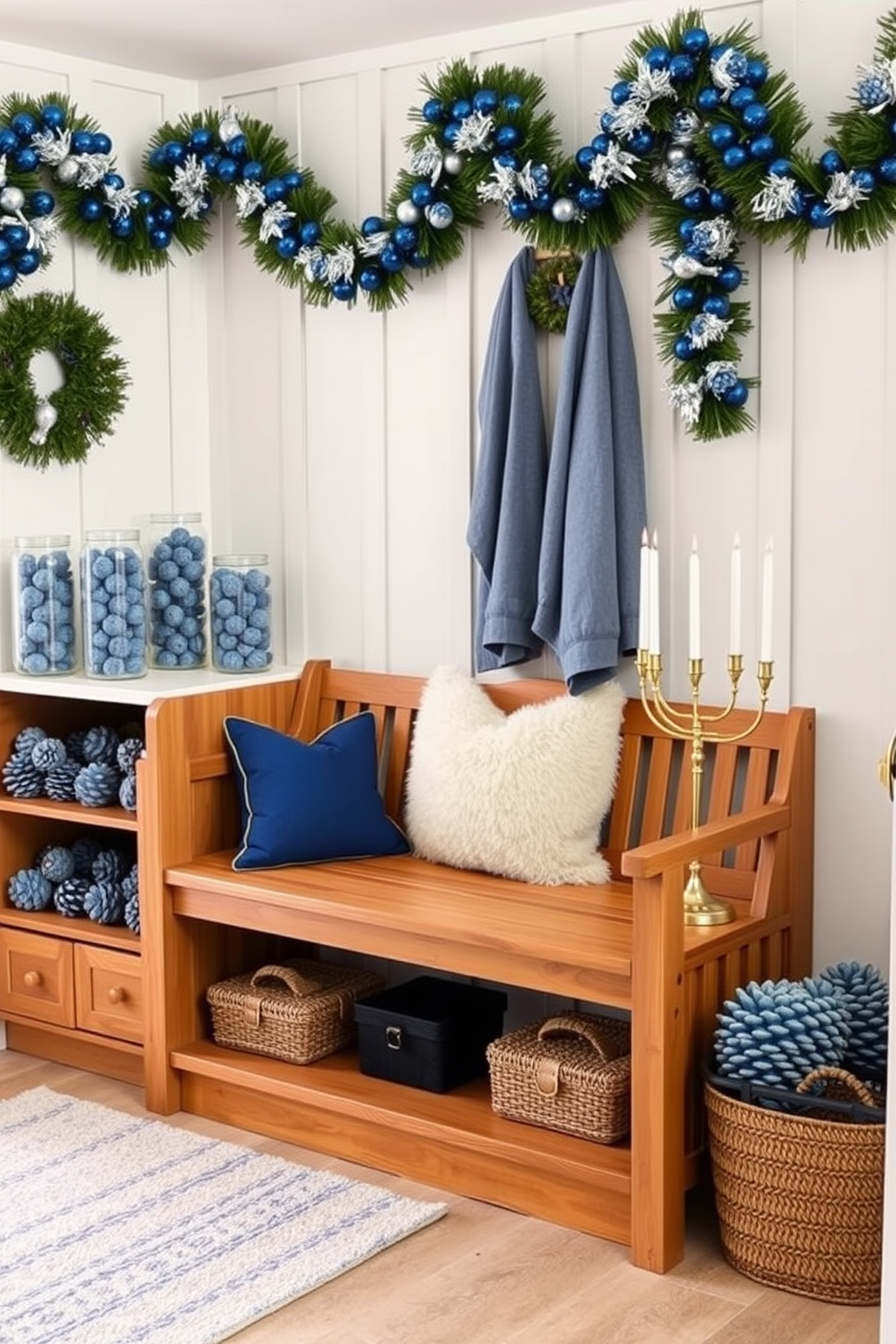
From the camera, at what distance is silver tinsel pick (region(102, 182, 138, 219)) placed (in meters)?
3.84

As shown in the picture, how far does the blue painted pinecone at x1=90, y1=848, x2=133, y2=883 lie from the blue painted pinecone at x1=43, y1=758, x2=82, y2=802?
15 cm

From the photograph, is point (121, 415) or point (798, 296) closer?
point (798, 296)

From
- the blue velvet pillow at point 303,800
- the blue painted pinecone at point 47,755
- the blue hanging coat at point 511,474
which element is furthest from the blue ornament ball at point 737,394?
the blue painted pinecone at point 47,755

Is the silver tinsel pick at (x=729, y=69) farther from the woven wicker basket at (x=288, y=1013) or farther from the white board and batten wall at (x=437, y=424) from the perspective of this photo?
the woven wicker basket at (x=288, y=1013)

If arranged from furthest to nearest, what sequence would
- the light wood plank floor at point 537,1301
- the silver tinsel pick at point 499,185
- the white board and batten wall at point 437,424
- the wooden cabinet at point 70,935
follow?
the wooden cabinet at point 70,935, the silver tinsel pick at point 499,185, the white board and batten wall at point 437,424, the light wood plank floor at point 537,1301

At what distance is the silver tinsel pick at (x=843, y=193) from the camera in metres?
3.00

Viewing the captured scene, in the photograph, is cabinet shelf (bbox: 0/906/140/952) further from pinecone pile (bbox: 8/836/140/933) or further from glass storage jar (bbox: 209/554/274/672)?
glass storage jar (bbox: 209/554/274/672)

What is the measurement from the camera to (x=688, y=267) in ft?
10.4

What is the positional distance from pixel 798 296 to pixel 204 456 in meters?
1.64

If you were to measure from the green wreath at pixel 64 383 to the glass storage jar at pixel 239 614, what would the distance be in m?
0.44

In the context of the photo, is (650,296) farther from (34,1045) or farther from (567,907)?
(34,1045)

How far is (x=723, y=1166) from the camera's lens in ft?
9.27

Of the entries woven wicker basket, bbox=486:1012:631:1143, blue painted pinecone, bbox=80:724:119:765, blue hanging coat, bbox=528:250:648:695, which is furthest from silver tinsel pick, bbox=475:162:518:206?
woven wicker basket, bbox=486:1012:631:1143

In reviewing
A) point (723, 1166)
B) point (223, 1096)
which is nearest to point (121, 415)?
point (223, 1096)
